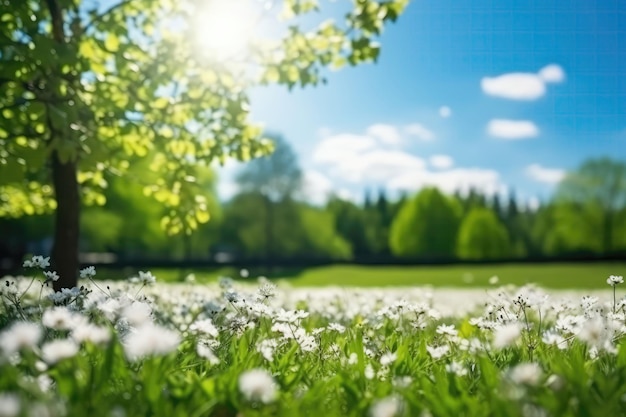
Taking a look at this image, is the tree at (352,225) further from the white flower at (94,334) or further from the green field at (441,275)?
the white flower at (94,334)

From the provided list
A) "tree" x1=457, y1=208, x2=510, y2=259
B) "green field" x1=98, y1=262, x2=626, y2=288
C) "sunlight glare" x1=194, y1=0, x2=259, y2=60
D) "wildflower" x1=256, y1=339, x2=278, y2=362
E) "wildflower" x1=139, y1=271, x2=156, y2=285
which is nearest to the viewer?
"wildflower" x1=256, y1=339, x2=278, y2=362

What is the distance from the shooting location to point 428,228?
79938mm

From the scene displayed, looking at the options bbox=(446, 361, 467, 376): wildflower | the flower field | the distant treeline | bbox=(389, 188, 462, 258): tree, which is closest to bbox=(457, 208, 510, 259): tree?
the distant treeline

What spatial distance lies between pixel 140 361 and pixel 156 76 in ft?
17.3

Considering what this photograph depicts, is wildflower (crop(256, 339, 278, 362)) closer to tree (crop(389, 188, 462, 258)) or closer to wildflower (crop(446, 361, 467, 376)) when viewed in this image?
wildflower (crop(446, 361, 467, 376))

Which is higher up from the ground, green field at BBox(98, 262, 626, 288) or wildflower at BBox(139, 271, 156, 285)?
wildflower at BBox(139, 271, 156, 285)

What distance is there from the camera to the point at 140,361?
4379mm

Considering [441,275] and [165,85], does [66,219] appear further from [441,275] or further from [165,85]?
[441,275]

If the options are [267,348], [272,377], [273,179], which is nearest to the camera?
[272,377]

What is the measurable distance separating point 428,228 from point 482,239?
6800mm

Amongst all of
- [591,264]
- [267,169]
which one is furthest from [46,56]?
[267,169]

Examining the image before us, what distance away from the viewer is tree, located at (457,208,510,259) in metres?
76.3

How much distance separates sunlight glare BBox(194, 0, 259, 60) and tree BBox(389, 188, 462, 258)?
7180 centimetres

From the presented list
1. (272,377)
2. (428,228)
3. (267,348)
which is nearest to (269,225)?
(428,228)
